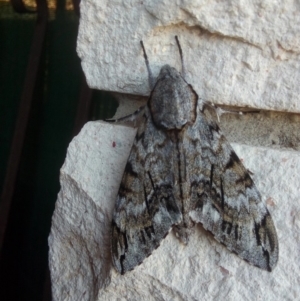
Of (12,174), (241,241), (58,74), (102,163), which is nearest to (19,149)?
(12,174)

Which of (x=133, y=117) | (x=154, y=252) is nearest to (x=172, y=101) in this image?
(x=133, y=117)

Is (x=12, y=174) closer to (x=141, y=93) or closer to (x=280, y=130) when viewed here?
(x=141, y=93)

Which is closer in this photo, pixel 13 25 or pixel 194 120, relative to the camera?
pixel 194 120

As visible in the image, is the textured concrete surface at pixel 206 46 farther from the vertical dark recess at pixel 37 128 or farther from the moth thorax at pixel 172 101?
the vertical dark recess at pixel 37 128

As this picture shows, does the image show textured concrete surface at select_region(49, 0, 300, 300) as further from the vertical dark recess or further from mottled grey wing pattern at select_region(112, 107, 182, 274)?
the vertical dark recess

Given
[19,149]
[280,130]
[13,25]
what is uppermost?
[13,25]

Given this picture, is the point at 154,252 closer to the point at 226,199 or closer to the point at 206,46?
the point at 226,199

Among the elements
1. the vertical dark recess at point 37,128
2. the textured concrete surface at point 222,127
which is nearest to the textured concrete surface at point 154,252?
the textured concrete surface at point 222,127
